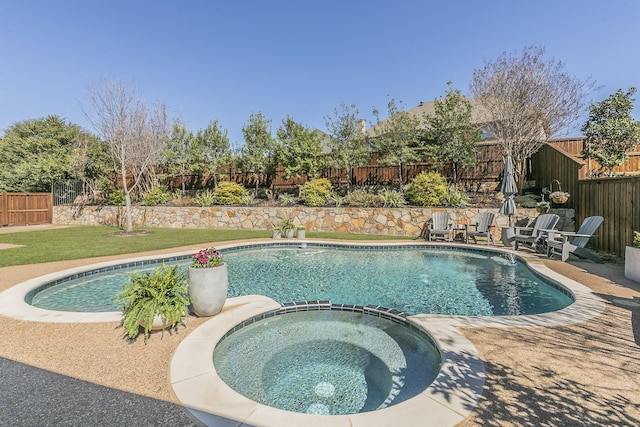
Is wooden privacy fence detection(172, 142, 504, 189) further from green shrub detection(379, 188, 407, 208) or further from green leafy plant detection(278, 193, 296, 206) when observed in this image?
green shrub detection(379, 188, 407, 208)

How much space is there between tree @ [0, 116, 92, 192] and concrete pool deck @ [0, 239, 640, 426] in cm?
2014

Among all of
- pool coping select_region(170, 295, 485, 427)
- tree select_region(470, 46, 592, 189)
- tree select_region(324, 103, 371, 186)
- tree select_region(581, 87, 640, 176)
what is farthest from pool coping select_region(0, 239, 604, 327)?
tree select_region(324, 103, 371, 186)

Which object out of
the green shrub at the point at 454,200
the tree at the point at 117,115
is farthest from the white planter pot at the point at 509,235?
the tree at the point at 117,115

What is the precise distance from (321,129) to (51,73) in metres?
12.4

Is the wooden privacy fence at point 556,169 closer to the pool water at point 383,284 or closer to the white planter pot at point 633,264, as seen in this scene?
the pool water at point 383,284

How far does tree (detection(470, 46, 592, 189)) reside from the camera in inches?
500

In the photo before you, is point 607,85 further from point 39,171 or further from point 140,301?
point 39,171

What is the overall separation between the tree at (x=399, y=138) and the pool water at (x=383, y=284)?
6396 millimetres

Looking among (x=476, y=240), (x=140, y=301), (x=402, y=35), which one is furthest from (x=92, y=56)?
(x=476, y=240)

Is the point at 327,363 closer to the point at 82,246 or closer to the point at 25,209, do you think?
the point at 82,246

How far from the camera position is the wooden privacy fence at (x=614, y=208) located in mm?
6891

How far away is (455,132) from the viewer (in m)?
13.3

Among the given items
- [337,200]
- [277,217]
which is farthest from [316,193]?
[277,217]

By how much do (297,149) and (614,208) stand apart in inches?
476
